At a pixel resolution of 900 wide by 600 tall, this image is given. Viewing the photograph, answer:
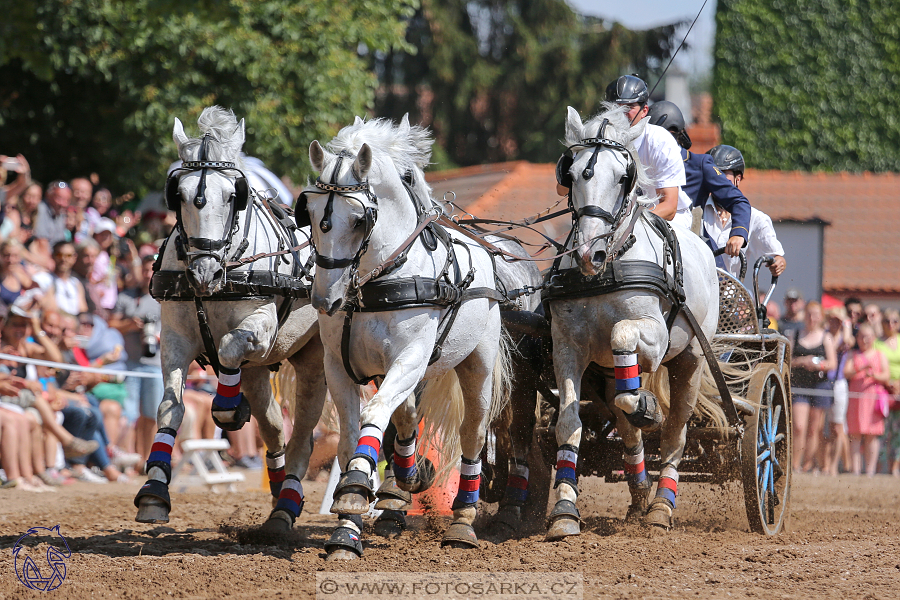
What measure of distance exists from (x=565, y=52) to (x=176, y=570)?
2634cm

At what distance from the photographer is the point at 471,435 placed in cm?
557

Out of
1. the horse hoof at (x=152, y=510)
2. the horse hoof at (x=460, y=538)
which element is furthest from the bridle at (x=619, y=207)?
the horse hoof at (x=152, y=510)

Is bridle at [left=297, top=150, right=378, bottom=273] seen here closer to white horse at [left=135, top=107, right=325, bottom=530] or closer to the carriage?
white horse at [left=135, top=107, right=325, bottom=530]

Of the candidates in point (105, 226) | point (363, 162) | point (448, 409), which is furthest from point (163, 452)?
point (105, 226)

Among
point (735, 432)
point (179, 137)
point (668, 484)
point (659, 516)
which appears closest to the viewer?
point (179, 137)

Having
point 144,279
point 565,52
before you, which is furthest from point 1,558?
point 565,52

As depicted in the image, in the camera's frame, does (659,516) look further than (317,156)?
Yes

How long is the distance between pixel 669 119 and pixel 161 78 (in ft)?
24.4

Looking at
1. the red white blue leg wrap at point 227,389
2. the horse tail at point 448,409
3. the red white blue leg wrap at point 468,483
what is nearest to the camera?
the red white blue leg wrap at point 227,389

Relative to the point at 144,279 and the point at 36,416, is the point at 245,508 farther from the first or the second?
the point at 144,279

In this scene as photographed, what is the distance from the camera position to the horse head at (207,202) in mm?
4910

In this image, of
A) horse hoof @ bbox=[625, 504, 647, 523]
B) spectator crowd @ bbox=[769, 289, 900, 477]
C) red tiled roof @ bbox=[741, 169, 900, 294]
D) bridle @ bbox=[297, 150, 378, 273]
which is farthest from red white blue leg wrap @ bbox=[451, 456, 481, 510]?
red tiled roof @ bbox=[741, 169, 900, 294]

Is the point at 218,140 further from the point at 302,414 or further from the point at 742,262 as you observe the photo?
the point at 742,262

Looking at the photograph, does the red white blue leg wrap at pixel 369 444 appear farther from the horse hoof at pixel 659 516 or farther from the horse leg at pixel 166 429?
the horse hoof at pixel 659 516
